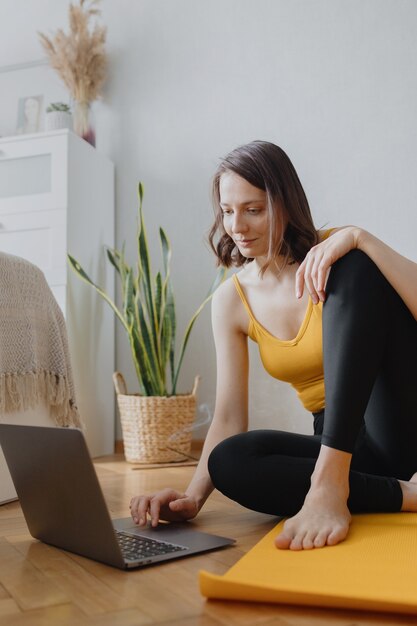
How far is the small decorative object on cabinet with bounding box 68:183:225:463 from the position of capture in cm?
256

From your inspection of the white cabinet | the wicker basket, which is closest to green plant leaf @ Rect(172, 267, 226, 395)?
the wicker basket

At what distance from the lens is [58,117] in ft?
9.43

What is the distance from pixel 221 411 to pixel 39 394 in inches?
23.0

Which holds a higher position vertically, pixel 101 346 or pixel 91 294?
pixel 91 294

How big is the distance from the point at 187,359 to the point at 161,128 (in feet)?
3.36

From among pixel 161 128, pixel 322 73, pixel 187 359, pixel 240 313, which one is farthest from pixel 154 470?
pixel 322 73

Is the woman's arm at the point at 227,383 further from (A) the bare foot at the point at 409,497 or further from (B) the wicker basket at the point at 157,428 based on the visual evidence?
(B) the wicker basket at the point at 157,428

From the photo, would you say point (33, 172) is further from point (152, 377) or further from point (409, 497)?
point (409, 497)

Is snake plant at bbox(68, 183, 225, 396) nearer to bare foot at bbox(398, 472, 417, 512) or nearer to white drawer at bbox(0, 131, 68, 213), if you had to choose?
white drawer at bbox(0, 131, 68, 213)

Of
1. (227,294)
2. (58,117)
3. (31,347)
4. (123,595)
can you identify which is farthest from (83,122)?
(123,595)

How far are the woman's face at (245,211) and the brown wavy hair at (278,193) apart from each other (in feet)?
0.04

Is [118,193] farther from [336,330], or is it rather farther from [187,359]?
[336,330]

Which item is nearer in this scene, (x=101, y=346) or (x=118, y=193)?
(x=101, y=346)

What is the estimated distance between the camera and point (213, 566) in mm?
1026
